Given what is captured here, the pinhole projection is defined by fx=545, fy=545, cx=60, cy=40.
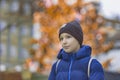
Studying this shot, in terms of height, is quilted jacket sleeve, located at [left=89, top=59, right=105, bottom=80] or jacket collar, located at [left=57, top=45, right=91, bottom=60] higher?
jacket collar, located at [left=57, top=45, right=91, bottom=60]

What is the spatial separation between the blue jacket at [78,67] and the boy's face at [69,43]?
0.17 ft

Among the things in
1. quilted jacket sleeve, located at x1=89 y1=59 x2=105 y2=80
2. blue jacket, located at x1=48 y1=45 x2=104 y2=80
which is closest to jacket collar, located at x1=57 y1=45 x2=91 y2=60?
blue jacket, located at x1=48 y1=45 x2=104 y2=80

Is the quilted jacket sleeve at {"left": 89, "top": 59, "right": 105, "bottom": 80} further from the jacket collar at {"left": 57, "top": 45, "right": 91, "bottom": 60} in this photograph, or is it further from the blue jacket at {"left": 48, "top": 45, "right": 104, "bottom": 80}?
the jacket collar at {"left": 57, "top": 45, "right": 91, "bottom": 60}

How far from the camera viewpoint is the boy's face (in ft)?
16.7

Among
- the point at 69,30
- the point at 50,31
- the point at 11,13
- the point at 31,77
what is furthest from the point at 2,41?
the point at 69,30

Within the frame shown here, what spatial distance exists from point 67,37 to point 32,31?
854 inches

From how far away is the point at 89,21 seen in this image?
16.2 m

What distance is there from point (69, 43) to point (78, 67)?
26cm

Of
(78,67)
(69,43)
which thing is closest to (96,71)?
(78,67)

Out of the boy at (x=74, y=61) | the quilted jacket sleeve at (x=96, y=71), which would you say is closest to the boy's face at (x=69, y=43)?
the boy at (x=74, y=61)

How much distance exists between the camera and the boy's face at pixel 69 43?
16.7 ft

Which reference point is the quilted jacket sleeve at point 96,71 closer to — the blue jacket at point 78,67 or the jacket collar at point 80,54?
the blue jacket at point 78,67

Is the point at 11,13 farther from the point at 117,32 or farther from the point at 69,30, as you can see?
the point at 69,30

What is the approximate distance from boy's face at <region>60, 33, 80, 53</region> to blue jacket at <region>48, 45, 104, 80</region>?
2.0 inches
